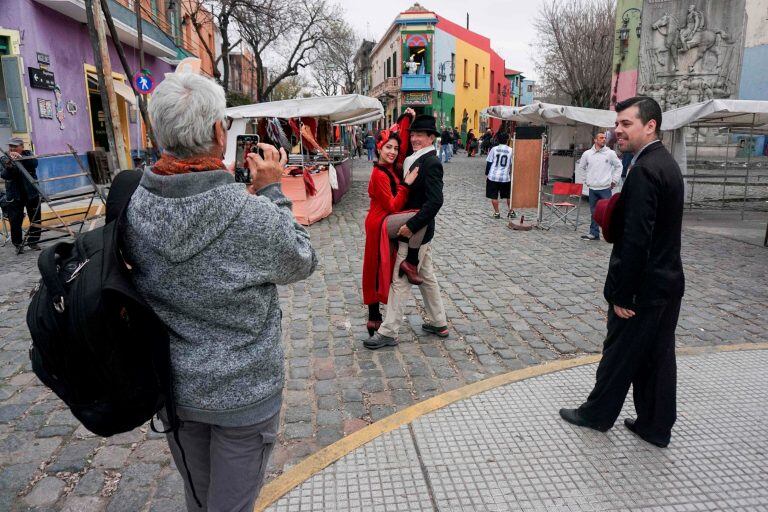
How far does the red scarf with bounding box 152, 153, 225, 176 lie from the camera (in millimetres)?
1596

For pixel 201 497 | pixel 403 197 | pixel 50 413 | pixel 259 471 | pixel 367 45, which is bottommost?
pixel 50 413

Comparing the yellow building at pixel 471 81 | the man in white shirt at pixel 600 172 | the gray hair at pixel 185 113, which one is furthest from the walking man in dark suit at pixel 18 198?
the yellow building at pixel 471 81

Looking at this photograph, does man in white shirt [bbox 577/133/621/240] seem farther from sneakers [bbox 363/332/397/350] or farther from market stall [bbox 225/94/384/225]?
sneakers [bbox 363/332/397/350]

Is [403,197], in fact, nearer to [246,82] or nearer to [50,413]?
[50,413]

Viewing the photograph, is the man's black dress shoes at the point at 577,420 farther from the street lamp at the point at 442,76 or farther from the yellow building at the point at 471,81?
the yellow building at the point at 471,81

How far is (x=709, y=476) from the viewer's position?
9.55 feet

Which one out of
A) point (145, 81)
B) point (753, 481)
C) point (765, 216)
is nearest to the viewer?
point (753, 481)

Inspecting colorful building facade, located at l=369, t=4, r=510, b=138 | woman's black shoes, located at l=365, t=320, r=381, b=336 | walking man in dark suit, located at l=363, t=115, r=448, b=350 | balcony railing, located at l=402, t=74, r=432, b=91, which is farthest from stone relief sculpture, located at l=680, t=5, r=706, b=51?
balcony railing, located at l=402, t=74, r=432, b=91

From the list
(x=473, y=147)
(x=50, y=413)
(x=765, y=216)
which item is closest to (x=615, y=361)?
(x=50, y=413)

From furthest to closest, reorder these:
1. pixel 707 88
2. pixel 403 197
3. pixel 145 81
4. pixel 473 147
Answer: pixel 473 147
pixel 707 88
pixel 145 81
pixel 403 197

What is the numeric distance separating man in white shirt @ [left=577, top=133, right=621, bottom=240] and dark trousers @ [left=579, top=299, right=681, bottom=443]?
666 cm

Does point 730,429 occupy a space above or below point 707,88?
below

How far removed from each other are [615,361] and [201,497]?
7.70 ft

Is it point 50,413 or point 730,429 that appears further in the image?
point 50,413
